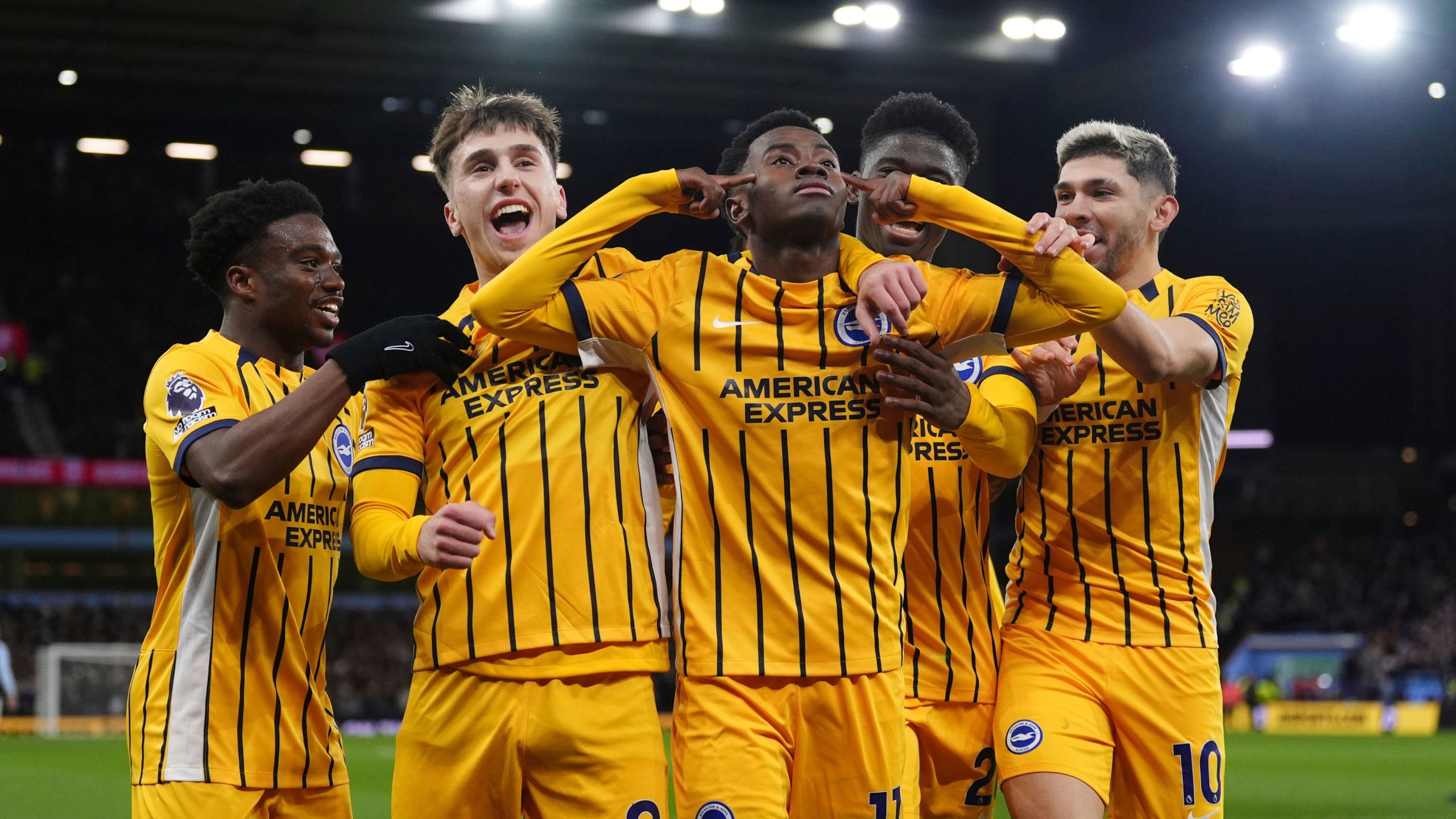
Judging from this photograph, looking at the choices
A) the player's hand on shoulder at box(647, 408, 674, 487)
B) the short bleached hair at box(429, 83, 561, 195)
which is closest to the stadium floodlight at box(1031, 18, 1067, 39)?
the short bleached hair at box(429, 83, 561, 195)

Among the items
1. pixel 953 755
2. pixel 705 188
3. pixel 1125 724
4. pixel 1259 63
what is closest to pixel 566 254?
pixel 705 188

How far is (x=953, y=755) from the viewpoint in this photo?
4.42 meters

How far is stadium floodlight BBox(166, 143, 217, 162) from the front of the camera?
23.0 meters

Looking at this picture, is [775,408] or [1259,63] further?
[1259,63]

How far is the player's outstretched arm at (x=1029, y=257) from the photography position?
3561mm

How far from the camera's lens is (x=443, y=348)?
363 centimetres

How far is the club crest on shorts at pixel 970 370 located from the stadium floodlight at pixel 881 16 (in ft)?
40.5

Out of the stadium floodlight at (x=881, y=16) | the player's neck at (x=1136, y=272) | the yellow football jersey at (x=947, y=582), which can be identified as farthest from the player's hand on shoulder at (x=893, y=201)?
the stadium floodlight at (x=881, y=16)

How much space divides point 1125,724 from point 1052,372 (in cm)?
101

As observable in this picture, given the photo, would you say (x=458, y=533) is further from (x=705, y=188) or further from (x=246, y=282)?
(x=246, y=282)

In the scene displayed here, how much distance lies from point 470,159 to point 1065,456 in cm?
189

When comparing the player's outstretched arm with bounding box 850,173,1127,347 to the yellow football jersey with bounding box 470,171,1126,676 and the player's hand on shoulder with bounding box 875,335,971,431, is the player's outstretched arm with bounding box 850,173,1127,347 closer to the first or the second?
the yellow football jersey with bounding box 470,171,1126,676

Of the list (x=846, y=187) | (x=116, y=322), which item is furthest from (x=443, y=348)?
(x=116, y=322)

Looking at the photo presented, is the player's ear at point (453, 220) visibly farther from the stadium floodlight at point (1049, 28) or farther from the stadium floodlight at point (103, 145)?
the stadium floodlight at point (103, 145)
